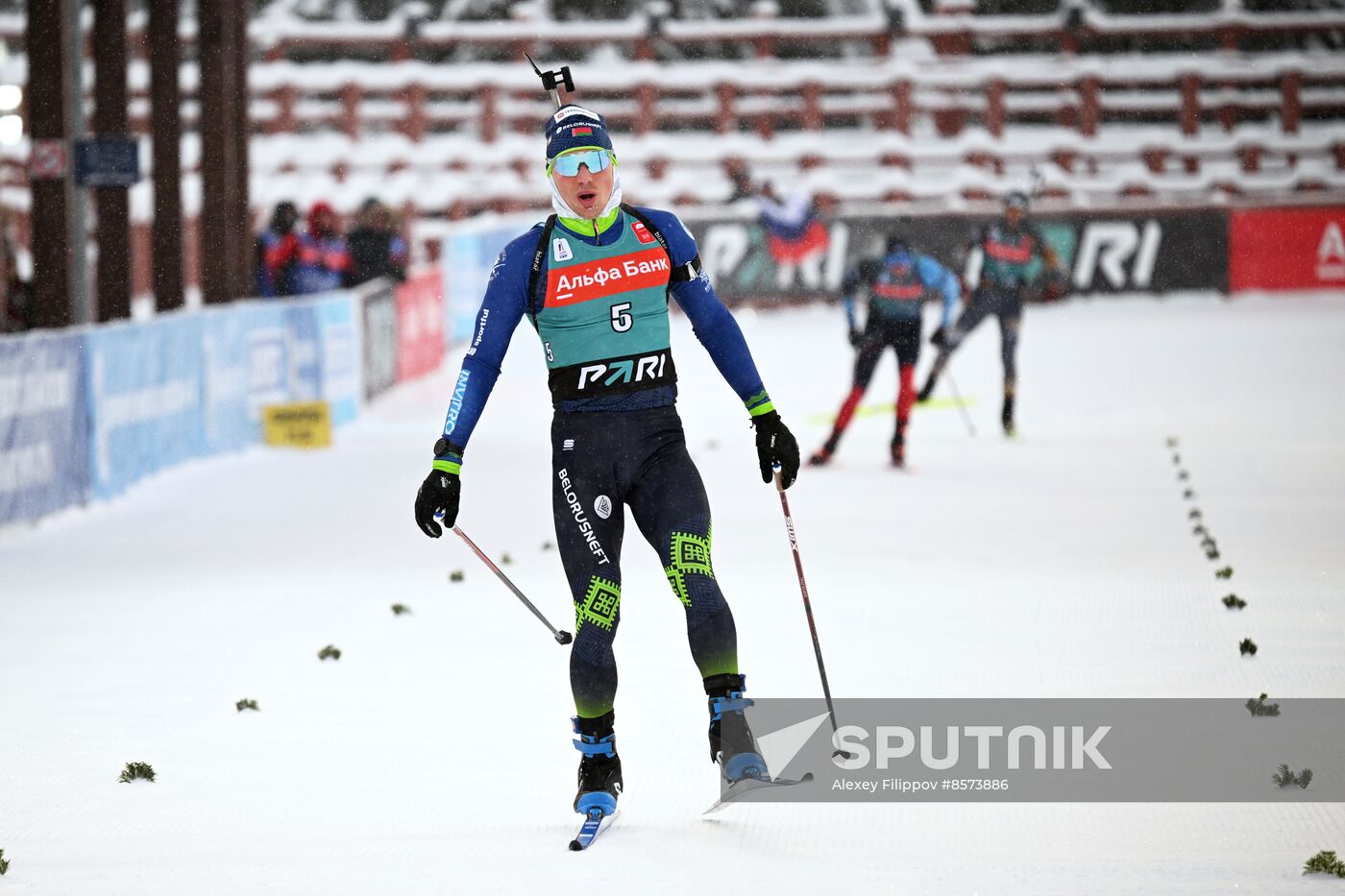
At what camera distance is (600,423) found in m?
5.75

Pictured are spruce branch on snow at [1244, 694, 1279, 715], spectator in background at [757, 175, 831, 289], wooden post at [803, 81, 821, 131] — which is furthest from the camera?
wooden post at [803, 81, 821, 131]

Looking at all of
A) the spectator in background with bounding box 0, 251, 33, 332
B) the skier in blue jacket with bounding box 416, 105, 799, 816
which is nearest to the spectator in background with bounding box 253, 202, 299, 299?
the spectator in background with bounding box 0, 251, 33, 332

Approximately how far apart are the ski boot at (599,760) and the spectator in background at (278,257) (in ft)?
46.8

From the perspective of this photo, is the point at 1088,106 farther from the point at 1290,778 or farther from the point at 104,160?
the point at 1290,778

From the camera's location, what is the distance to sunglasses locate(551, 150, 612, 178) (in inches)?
227

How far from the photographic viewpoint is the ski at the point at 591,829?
5.35 metres

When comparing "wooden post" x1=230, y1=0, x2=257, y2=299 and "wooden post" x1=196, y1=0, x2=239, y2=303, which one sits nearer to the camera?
"wooden post" x1=196, y1=0, x2=239, y2=303

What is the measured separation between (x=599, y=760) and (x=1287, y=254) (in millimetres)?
26991

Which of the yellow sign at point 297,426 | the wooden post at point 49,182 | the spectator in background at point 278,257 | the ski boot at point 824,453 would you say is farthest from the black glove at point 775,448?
the spectator in background at point 278,257

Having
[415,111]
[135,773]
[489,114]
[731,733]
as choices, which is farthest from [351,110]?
[731,733]

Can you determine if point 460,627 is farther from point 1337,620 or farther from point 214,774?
point 1337,620

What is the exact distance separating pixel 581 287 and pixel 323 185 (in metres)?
34.7

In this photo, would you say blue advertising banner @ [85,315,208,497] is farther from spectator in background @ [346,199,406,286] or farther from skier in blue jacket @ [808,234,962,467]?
spectator in background @ [346,199,406,286]

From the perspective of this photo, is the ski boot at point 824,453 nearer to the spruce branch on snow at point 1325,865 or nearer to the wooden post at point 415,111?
the spruce branch on snow at point 1325,865
